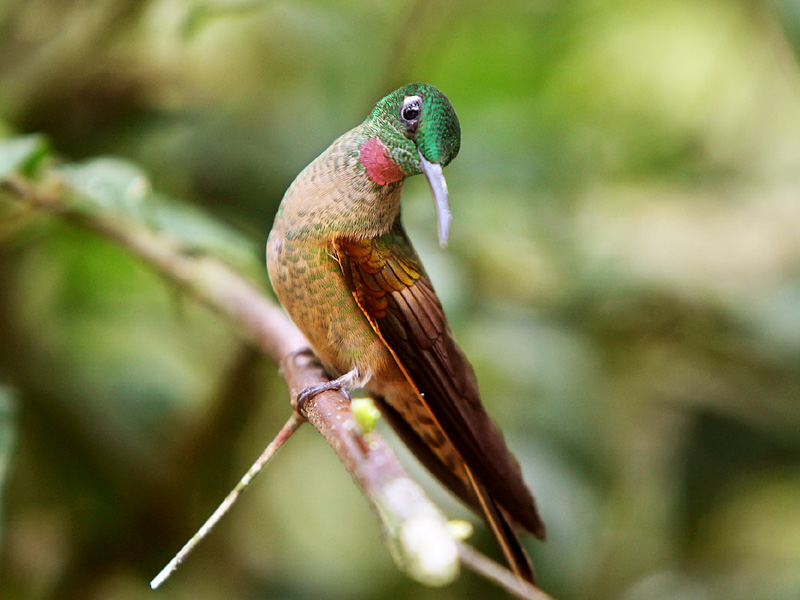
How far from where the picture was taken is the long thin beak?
3.30ft

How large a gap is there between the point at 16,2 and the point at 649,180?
2367 mm

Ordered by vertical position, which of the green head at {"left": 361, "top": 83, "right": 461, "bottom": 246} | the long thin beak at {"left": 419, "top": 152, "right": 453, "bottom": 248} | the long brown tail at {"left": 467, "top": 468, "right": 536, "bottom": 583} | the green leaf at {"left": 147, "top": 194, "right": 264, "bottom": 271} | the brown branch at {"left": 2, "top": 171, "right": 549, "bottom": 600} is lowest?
the long brown tail at {"left": 467, "top": 468, "right": 536, "bottom": 583}

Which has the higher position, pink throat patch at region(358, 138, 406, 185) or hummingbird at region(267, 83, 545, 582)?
pink throat patch at region(358, 138, 406, 185)

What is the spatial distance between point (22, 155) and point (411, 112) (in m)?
0.71

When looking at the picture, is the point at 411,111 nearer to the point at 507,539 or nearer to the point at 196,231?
the point at 196,231

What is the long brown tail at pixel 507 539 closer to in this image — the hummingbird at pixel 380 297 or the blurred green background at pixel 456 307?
the hummingbird at pixel 380 297

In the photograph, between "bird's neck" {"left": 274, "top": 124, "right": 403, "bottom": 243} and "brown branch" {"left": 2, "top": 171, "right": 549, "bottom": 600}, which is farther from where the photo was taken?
"bird's neck" {"left": 274, "top": 124, "right": 403, "bottom": 243}

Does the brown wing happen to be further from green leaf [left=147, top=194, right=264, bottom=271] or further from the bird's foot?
green leaf [left=147, top=194, right=264, bottom=271]

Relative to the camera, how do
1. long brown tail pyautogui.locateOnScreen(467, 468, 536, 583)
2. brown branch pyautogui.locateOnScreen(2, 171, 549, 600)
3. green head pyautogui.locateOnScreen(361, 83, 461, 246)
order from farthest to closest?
long brown tail pyautogui.locateOnScreen(467, 468, 536, 583) < green head pyautogui.locateOnScreen(361, 83, 461, 246) < brown branch pyautogui.locateOnScreen(2, 171, 549, 600)

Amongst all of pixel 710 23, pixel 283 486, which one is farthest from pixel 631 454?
pixel 710 23

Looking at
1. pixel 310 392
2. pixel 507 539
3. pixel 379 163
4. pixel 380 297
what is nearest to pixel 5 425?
pixel 310 392

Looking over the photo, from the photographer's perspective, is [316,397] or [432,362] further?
[432,362]

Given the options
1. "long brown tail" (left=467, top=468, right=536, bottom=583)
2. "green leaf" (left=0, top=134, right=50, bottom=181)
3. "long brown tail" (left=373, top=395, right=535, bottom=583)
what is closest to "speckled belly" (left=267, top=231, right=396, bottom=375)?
"long brown tail" (left=373, top=395, right=535, bottom=583)

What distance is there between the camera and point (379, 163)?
4.75ft
